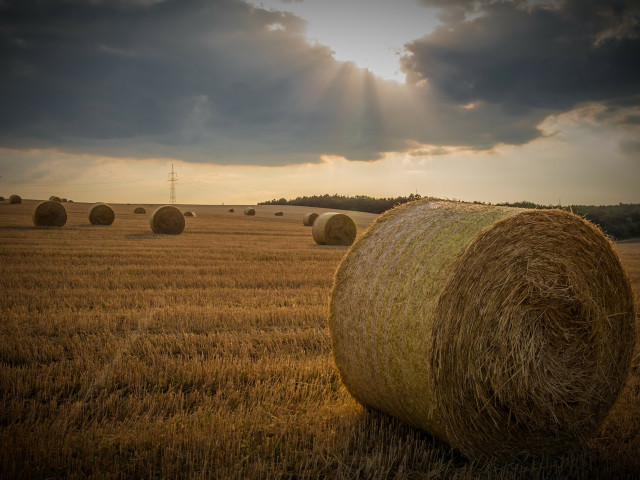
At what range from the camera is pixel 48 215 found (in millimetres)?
24094

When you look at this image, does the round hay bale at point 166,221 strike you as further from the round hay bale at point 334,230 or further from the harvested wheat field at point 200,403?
the harvested wheat field at point 200,403

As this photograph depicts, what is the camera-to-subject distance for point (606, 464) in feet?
12.0

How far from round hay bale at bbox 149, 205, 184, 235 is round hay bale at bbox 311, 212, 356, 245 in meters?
7.90

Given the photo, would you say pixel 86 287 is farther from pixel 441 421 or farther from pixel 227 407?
pixel 441 421

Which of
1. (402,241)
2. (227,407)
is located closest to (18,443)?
(227,407)

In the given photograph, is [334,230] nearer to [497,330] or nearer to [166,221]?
[166,221]

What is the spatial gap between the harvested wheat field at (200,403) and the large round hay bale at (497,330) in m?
0.30

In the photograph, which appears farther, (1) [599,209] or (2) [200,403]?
(1) [599,209]

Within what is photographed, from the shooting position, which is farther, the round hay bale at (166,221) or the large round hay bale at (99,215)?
the large round hay bale at (99,215)

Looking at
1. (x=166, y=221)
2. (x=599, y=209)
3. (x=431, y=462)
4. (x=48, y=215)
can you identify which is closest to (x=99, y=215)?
→ (x=48, y=215)

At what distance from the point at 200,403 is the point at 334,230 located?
15244 mm

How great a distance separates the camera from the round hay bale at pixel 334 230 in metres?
19.2

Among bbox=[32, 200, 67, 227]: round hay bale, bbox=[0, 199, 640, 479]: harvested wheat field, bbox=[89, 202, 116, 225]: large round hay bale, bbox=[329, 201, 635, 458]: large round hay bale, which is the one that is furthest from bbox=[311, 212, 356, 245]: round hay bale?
bbox=[329, 201, 635, 458]: large round hay bale

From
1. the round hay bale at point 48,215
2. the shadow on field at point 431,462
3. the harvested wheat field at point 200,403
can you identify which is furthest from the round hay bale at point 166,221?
the shadow on field at point 431,462
